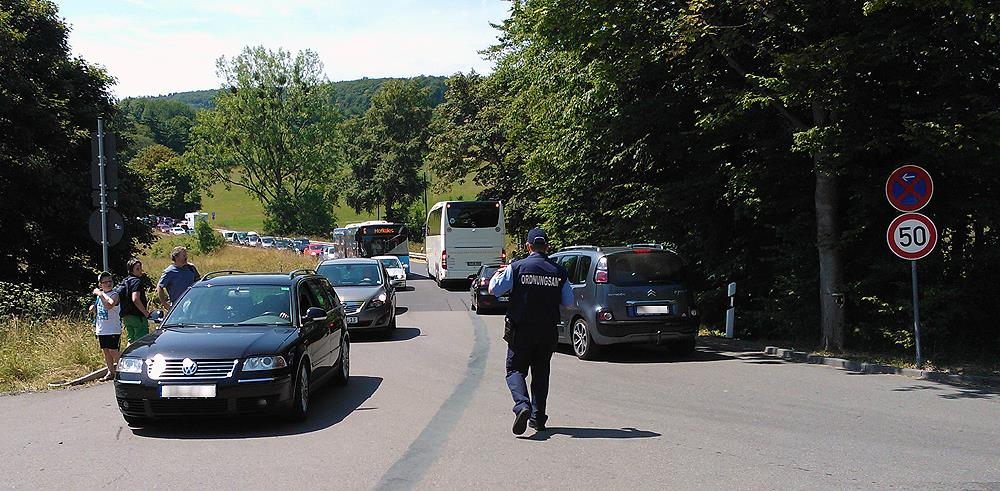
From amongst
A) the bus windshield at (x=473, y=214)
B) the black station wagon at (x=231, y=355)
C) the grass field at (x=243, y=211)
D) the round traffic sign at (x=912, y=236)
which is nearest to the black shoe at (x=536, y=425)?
the black station wagon at (x=231, y=355)

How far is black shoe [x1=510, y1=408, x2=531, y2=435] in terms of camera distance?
7656mm

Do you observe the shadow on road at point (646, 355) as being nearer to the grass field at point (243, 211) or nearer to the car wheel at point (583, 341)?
the car wheel at point (583, 341)

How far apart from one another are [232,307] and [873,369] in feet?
28.3

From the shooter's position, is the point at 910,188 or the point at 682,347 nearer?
the point at 910,188

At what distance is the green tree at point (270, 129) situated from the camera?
233 feet

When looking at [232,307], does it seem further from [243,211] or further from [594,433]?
[243,211]

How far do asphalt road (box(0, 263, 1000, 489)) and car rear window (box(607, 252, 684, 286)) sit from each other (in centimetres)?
174

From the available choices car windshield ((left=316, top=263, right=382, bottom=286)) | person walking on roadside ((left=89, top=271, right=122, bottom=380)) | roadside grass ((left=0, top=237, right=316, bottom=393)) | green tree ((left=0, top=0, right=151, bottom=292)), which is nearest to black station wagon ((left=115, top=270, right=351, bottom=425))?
person walking on roadside ((left=89, top=271, right=122, bottom=380))

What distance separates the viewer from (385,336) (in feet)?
60.2

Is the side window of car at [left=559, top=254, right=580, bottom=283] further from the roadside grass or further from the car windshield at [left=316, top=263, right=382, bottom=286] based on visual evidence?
the roadside grass

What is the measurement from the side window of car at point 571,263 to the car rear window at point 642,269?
1.00 m

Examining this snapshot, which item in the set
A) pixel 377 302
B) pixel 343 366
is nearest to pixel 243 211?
pixel 377 302

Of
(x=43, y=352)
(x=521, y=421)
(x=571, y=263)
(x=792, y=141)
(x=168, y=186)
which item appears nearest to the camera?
(x=521, y=421)

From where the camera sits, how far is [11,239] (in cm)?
2627
